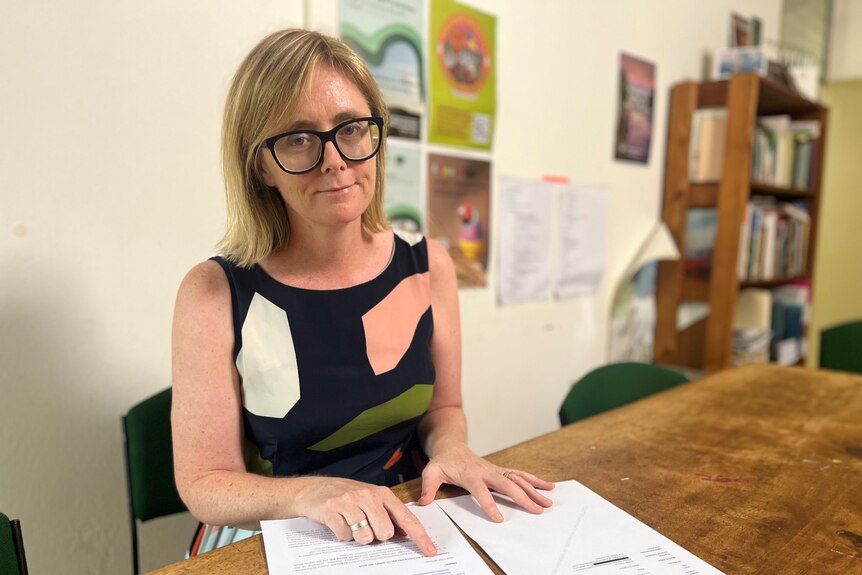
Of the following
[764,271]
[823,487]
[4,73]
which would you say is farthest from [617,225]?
[4,73]

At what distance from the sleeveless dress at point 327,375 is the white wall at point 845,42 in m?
4.12

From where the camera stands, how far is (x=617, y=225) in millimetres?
2533

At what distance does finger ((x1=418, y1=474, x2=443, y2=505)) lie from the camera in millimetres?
841

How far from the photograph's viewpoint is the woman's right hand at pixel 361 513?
716 millimetres

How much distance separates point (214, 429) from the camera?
3.13 ft

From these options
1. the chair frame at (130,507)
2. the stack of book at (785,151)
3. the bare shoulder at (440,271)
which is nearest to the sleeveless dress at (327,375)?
the bare shoulder at (440,271)

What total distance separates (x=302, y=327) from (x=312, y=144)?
318mm

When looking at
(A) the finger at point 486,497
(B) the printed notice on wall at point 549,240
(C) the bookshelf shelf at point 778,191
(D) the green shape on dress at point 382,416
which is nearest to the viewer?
(A) the finger at point 486,497

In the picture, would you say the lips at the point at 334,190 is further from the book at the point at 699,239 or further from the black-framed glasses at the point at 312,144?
the book at the point at 699,239

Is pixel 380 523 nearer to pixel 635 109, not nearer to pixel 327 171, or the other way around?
pixel 327 171

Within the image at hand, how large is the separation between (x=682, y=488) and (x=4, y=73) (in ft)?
4.55

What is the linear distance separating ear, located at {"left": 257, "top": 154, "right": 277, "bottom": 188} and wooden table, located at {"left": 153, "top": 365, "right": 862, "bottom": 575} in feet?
1.87

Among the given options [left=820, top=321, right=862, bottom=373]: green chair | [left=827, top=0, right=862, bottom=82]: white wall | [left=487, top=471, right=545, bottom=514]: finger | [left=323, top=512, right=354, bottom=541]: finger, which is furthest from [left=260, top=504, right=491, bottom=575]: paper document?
[left=827, top=0, right=862, bottom=82]: white wall

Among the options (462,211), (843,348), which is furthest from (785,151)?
(462,211)
